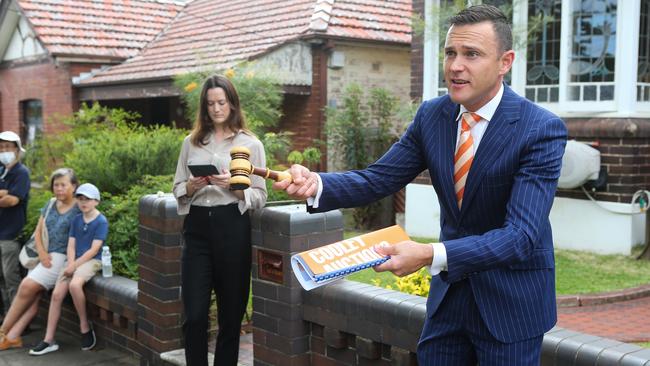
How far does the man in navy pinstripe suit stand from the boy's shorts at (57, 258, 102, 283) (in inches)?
179

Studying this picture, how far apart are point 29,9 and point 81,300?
41.3 feet

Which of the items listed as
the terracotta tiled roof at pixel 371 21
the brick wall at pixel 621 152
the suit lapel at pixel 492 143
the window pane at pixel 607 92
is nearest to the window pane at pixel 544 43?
the window pane at pixel 607 92

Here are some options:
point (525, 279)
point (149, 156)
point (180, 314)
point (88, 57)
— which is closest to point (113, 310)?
point (180, 314)

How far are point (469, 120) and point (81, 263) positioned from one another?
5027mm

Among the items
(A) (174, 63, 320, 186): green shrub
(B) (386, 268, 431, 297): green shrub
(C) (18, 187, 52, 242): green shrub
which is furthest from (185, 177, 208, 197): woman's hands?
(A) (174, 63, 320, 186): green shrub

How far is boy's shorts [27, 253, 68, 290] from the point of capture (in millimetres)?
6863

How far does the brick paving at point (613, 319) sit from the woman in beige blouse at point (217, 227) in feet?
10.6

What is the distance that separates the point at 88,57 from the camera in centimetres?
1662

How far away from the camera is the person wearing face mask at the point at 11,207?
296 inches

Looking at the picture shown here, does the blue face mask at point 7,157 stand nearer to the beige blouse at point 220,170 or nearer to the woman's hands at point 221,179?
the beige blouse at point 220,170

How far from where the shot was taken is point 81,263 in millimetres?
6719

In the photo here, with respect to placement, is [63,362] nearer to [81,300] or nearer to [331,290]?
[81,300]

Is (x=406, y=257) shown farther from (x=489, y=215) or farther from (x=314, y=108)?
(x=314, y=108)

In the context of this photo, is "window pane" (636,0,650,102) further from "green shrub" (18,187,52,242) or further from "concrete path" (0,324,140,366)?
"green shrub" (18,187,52,242)
